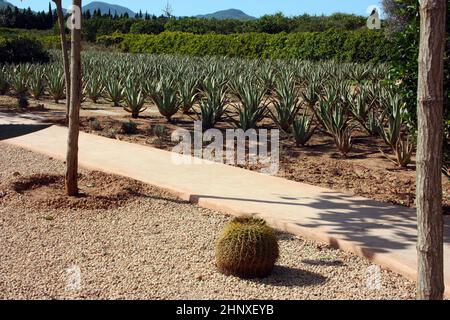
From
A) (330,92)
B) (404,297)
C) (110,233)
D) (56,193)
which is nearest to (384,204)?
(404,297)

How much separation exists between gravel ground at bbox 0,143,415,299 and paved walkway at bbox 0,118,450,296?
0.16 m

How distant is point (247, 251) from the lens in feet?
15.1

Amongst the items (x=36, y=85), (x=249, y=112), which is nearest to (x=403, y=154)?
(x=249, y=112)

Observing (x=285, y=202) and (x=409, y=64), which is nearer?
(x=409, y=64)

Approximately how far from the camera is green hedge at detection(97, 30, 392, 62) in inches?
1168

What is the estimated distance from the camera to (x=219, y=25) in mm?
53562

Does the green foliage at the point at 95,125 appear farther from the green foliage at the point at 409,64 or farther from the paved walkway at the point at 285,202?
the green foliage at the point at 409,64

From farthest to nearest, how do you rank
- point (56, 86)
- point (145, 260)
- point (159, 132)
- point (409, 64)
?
point (56, 86)
point (159, 132)
point (409, 64)
point (145, 260)
